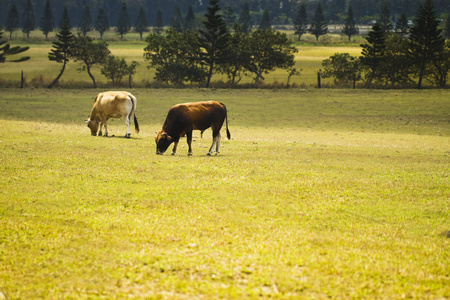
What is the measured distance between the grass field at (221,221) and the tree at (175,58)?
43.1 meters

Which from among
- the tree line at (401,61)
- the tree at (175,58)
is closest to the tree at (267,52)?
the tree line at (401,61)

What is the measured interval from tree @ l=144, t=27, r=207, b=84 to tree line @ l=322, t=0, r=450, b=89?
16.4 m

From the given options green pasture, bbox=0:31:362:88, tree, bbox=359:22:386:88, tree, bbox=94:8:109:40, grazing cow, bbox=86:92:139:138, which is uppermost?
tree, bbox=94:8:109:40

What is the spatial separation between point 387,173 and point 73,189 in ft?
29.0

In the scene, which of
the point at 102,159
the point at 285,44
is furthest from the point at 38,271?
the point at 285,44

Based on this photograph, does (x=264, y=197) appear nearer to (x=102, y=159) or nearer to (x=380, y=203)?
Answer: (x=380, y=203)

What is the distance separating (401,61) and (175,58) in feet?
91.4

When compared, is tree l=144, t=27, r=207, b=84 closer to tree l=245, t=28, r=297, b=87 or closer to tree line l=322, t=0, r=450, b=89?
tree l=245, t=28, r=297, b=87

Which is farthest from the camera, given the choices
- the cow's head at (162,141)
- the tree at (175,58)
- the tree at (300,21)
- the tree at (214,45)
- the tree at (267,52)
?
the tree at (300,21)

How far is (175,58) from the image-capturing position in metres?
65.5

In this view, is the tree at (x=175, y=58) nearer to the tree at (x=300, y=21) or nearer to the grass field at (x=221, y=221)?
the grass field at (x=221, y=221)

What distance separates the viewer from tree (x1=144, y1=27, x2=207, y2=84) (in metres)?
64.0

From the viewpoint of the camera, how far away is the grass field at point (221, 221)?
21.9 feet

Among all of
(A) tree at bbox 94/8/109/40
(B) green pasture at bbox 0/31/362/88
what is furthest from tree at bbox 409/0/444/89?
(A) tree at bbox 94/8/109/40
